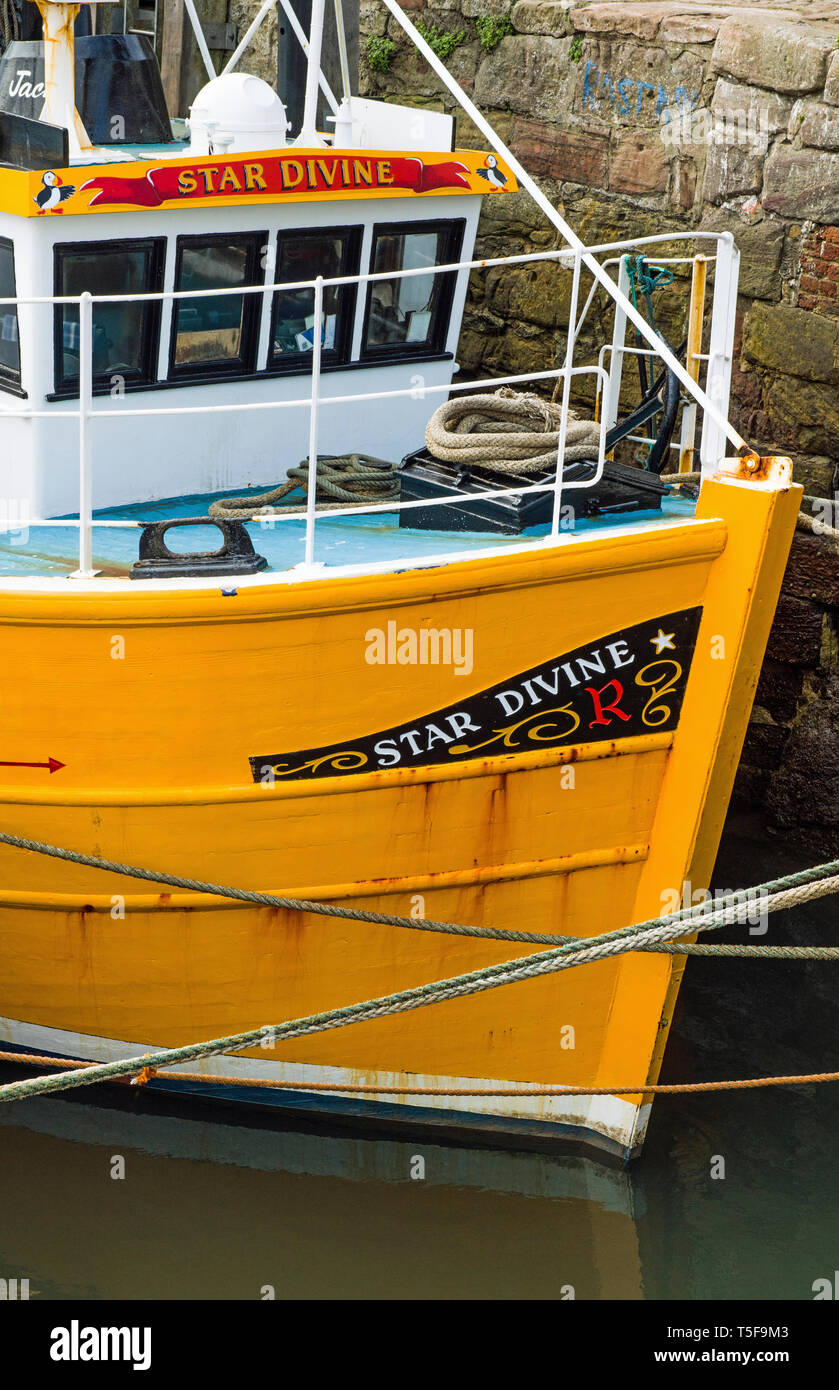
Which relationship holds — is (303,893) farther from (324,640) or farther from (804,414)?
(804,414)

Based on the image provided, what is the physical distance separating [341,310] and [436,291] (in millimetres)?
504

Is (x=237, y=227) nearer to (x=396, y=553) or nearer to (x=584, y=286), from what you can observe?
(x=396, y=553)

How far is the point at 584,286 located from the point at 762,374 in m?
1.44

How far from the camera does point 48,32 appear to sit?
5.76 meters

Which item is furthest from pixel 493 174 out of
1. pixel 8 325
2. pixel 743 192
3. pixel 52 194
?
pixel 743 192

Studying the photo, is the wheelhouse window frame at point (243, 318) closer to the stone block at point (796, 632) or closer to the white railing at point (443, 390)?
the white railing at point (443, 390)

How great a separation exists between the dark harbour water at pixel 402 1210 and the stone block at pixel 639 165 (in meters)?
5.45

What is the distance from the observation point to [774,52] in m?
7.98

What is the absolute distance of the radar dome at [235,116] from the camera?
6.09 metres

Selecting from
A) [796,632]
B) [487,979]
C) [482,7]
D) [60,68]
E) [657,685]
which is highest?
[482,7]

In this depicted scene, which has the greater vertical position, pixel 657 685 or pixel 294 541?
pixel 294 541

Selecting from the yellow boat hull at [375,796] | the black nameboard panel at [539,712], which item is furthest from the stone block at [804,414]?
the black nameboard panel at [539,712]

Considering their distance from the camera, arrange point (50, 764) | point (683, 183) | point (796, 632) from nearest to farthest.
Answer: point (50, 764)
point (796, 632)
point (683, 183)
